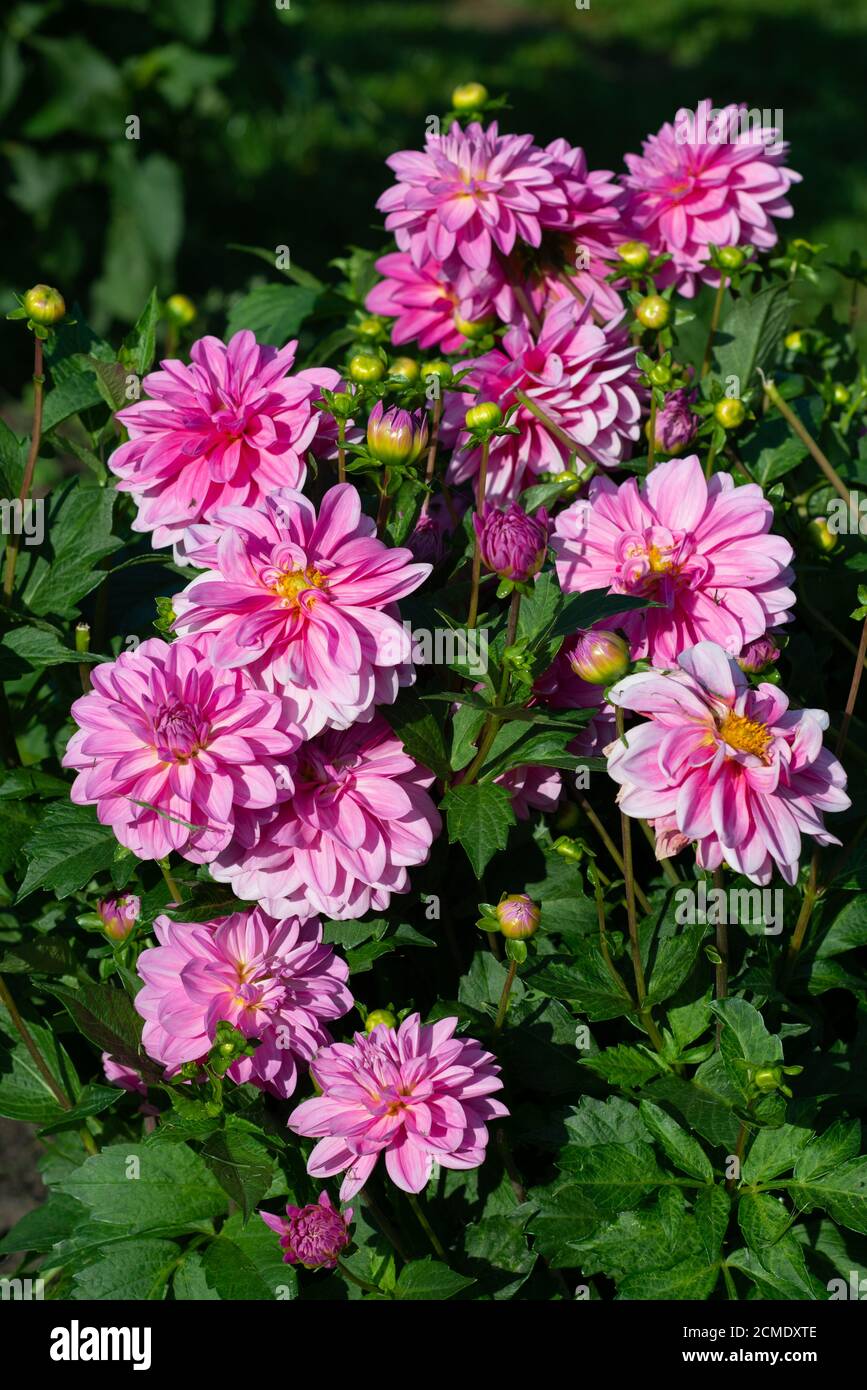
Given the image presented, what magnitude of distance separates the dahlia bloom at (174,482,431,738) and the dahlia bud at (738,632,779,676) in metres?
0.36

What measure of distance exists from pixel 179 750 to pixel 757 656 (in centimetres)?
59

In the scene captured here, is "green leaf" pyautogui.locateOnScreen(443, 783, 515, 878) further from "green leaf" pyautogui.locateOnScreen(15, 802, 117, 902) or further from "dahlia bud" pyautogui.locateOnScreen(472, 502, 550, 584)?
"green leaf" pyautogui.locateOnScreen(15, 802, 117, 902)

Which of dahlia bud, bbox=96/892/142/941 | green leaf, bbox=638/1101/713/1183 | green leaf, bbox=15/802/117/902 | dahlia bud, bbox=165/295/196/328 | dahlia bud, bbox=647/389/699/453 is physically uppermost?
dahlia bud, bbox=165/295/196/328

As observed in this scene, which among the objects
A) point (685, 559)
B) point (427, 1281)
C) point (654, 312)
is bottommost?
point (427, 1281)

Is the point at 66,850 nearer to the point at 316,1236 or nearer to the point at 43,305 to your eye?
the point at 316,1236

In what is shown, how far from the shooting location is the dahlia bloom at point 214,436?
147 cm

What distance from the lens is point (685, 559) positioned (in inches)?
59.1

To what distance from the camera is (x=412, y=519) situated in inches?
59.6

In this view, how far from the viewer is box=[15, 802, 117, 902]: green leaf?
4.84 feet

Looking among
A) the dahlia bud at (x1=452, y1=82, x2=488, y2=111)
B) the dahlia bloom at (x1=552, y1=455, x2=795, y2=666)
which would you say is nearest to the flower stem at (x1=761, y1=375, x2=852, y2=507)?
the dahlia bloom at (x1=552, y1=455, x2=795, y2=666)

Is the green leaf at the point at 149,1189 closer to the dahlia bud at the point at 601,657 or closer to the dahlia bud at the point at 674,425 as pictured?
the dahlia bud at the point at 601,657

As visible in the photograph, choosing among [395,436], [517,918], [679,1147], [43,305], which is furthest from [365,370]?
[679,1147]

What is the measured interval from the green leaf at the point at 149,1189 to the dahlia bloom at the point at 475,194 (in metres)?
1.10

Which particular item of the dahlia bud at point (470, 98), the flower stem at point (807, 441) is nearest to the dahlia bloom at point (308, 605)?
the flower stem at point (807, 441)
